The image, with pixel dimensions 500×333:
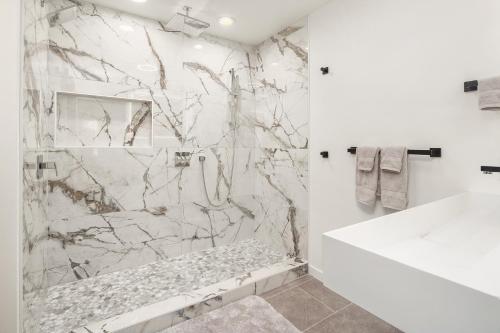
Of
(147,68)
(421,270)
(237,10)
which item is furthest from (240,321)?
(237,10)

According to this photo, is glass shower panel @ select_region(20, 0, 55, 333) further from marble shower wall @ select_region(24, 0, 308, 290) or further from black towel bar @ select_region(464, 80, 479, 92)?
black towel bar @ select_region(464, 80, 479, 92)

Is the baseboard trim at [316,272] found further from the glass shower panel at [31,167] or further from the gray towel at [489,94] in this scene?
the glass shower panel at [31,167]

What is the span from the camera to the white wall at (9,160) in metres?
1.07

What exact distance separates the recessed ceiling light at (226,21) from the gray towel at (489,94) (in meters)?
2.14

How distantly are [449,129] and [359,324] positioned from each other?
4.56ft

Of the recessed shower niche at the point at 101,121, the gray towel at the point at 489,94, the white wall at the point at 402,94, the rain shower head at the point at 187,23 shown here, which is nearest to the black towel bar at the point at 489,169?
the white wall at the point at 402,94

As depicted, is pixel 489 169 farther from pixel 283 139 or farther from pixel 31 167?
pixel 31 167

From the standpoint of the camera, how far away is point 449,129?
1.52 m

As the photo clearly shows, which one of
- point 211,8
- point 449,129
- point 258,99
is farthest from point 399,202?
point 211,8

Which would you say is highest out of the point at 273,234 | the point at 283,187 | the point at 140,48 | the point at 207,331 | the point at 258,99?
the point at 140,48

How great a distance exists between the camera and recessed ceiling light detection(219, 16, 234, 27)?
8.33ft

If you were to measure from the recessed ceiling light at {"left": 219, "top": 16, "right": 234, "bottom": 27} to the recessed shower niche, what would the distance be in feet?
3.62

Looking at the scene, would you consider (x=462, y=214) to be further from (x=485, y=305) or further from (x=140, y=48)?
(x=140, y=48)

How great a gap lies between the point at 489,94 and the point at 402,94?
0.52 m
